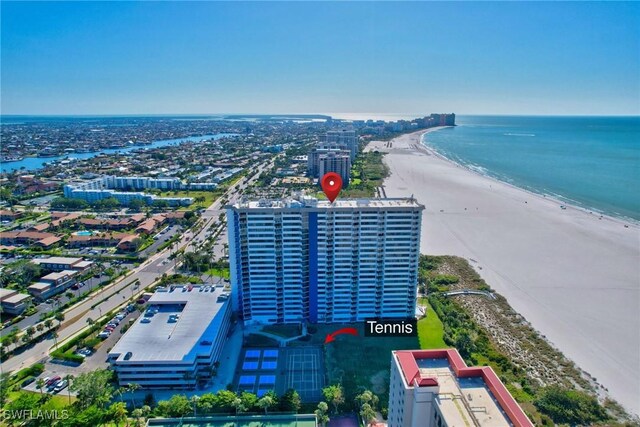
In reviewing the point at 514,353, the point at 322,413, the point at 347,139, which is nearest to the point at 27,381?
the point at 322,413

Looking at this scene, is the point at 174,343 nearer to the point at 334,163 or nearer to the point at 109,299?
the point at 109,299

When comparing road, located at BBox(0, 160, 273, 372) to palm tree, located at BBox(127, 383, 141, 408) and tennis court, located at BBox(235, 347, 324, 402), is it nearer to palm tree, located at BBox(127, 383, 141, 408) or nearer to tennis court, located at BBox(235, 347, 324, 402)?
palm tree, located at BBox(127, 383, 141, 408)

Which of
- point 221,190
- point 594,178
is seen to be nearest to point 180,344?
point 221,190

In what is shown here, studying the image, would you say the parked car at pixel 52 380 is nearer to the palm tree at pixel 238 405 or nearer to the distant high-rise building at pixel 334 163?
the palm tree at pixel 238 405

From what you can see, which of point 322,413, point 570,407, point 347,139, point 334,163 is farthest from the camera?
point 347,139

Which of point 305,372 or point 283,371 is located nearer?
point 305,372

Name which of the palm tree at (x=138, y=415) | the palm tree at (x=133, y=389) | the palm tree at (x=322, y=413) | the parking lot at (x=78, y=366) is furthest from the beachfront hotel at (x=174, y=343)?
the palm tree at (x=322, y=413)

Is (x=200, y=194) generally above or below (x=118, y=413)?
above
